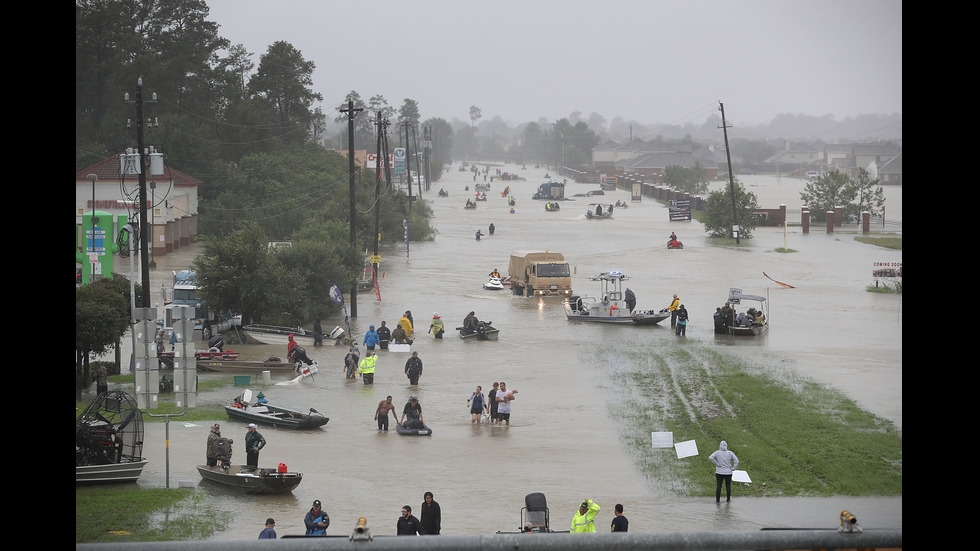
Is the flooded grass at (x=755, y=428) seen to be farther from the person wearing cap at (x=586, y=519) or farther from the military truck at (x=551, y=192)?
the military truck at (x=551, y=192)

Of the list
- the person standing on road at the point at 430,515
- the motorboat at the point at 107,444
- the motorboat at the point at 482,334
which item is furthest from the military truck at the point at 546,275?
the person standing on road at the point at 430,515

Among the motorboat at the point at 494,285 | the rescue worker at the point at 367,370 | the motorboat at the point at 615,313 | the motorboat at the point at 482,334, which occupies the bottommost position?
the rescue worker at the point at 367,370

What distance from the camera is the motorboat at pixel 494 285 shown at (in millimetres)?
48219

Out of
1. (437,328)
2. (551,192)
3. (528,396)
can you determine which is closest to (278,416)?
(528,396)

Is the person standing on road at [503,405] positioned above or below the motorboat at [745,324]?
below

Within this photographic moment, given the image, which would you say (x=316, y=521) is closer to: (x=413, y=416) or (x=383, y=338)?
(x=413, y=416)

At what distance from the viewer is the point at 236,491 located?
55.8ft

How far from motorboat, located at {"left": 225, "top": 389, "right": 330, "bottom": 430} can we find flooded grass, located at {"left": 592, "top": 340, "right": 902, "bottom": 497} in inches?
251

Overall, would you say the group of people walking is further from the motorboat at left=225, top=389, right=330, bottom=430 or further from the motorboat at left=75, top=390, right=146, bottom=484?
the motorboat at left=75, top=390, right=146, bottom=484

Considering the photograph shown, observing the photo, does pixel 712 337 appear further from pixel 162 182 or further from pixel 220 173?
pixel 220 173

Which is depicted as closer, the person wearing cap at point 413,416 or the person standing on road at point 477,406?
the person wearing cap at point 413,416

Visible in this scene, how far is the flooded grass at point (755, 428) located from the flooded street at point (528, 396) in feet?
1.44

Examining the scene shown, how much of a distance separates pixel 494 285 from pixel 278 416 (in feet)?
88.6

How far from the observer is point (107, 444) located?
17.0 metres
